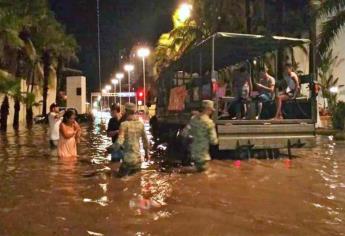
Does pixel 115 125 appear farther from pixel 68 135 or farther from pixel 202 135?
pixel 202 135

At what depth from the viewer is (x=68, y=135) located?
45.4 ft

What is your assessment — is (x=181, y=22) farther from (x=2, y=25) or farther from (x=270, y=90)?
(x=270, y=90)

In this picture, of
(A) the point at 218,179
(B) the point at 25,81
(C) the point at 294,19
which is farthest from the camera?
(B) the point at 25,81

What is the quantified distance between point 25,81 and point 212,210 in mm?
38666

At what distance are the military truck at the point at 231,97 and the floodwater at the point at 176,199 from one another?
2.05 ft

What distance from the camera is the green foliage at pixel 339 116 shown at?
21750 mm

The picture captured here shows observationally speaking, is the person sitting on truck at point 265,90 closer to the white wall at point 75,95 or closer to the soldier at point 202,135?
the soldier at point 202,135

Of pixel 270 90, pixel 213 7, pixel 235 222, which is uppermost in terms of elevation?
pixel 213 7

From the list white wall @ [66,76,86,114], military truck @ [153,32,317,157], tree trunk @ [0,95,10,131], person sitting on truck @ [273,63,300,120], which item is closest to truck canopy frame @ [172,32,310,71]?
military truck @ [153,32,317,157]

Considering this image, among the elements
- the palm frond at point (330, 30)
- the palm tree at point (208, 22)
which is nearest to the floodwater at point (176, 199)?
the palm frond at point (330, 30)

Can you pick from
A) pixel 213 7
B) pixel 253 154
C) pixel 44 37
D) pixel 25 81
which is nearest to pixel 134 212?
pixel 253 154

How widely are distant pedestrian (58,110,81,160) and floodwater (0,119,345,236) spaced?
0.41 metres

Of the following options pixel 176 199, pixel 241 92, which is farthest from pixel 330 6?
pixel 176 199

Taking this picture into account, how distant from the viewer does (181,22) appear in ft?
123
